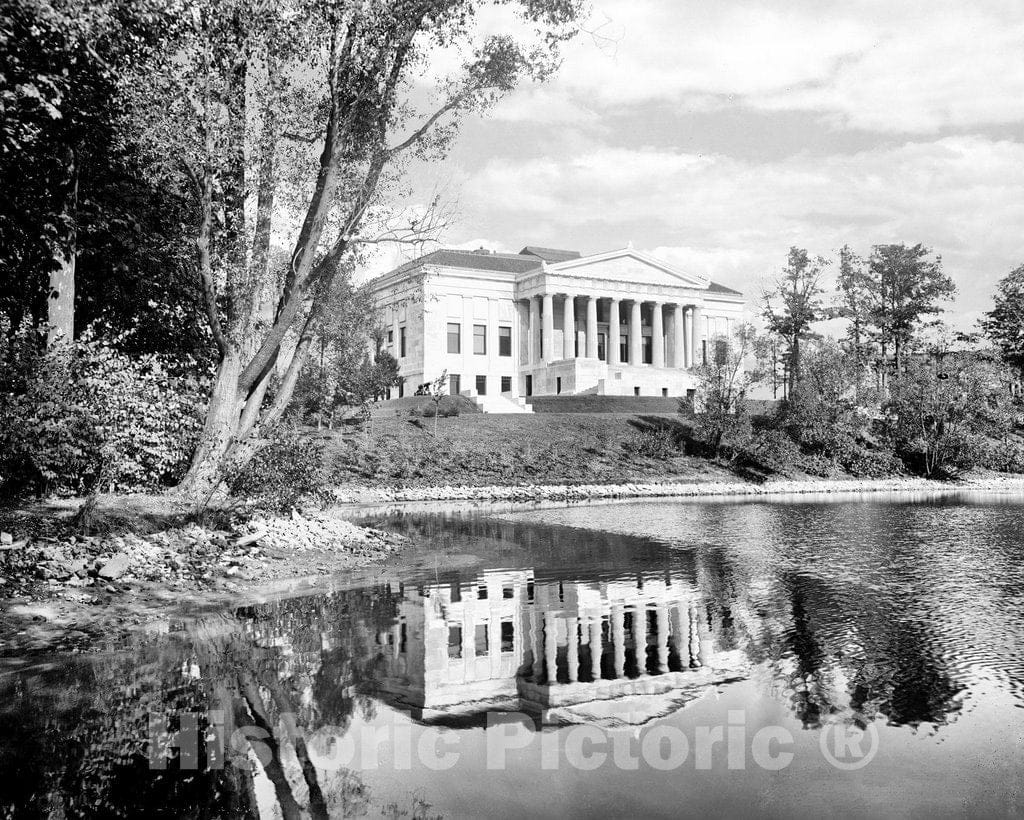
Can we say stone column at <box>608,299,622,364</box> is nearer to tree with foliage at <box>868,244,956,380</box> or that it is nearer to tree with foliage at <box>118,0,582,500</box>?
tree with foliage at <box>868,244,956,380</box>

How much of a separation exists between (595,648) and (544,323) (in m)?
61.9

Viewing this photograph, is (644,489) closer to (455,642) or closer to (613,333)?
(455,642)

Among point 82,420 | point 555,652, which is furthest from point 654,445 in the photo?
point 555,652

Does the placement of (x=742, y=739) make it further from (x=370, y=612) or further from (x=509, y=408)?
(x=509, y=408)

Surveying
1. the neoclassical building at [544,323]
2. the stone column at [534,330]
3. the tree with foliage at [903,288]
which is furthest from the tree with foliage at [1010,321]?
the stone column at [534,330]

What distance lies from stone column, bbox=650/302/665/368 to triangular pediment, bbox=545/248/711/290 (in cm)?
250

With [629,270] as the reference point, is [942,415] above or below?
below

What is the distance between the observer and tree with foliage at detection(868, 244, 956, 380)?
57.3m

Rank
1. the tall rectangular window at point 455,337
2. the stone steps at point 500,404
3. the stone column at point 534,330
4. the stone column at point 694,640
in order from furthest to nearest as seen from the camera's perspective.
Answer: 1. the stone column at point 534,330
2. the tall rectangular window at point 455,337
3. the stone steps at point 500,404
4. the stone column at point 694,640

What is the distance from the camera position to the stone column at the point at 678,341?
240 feet

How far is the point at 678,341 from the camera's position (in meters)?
73.6

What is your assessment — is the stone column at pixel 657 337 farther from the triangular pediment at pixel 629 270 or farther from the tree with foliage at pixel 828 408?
the tree with foliage at pixel 828 408

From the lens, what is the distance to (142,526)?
38.5 feet

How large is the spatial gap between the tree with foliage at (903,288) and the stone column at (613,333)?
20.5 metres
